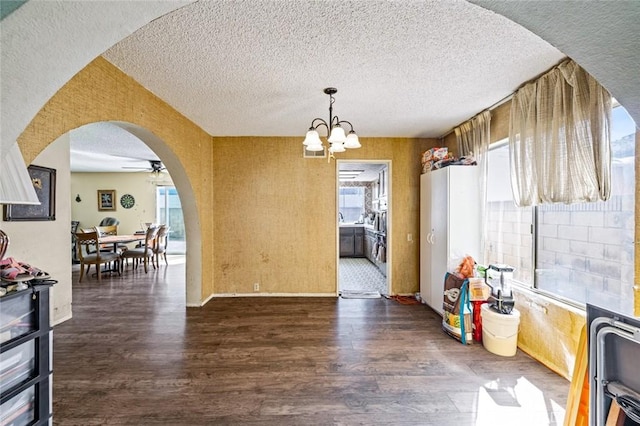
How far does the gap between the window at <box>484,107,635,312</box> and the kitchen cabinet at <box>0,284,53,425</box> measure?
3.54 meters

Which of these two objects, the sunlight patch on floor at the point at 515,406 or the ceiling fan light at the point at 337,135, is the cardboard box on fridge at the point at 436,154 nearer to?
the ceiling fan light at the point at 337,135

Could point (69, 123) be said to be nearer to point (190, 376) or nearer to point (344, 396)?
point (190, 376)

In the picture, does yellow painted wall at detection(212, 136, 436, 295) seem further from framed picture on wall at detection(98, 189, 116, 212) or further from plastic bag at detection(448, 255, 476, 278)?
framed picture on wall at detection(98, 189, 116, 212)

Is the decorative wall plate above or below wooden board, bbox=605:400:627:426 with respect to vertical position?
above

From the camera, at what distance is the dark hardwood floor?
1.85 meters

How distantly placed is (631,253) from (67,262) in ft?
19.2

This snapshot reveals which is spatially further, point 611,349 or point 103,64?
point 103,64

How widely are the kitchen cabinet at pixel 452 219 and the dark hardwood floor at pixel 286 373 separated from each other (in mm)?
661

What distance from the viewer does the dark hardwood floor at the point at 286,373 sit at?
1850mm

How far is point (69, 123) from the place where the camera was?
184 centimetres

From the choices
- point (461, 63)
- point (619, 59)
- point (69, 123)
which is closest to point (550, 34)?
point (619, 59)

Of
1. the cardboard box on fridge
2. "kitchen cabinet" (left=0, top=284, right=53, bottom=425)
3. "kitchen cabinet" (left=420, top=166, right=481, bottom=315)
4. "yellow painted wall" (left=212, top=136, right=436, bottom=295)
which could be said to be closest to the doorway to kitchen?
"yellow painted wall" (left=212, top=136, right=436, bottom=295)

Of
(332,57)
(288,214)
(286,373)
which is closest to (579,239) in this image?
(332,57)

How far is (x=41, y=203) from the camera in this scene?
3285mm
